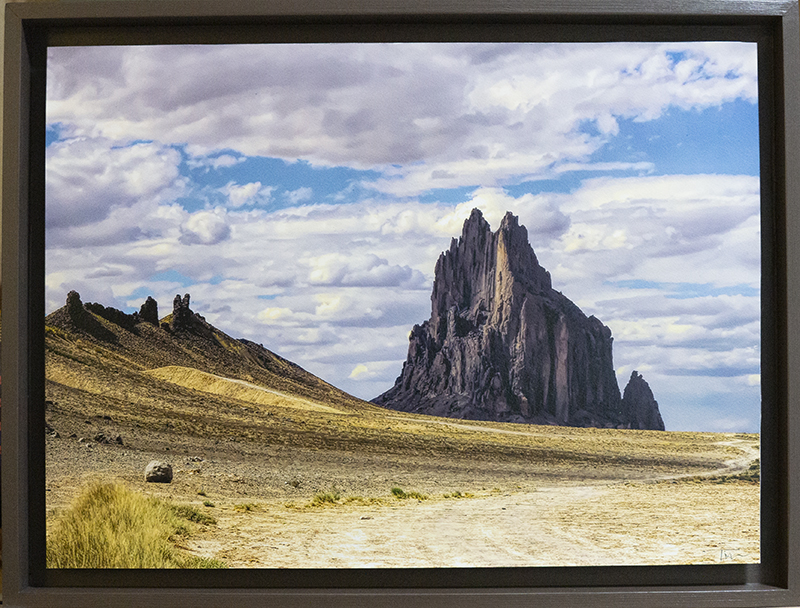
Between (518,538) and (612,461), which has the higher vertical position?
(612,461)

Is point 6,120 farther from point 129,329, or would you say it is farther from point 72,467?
point 72,467

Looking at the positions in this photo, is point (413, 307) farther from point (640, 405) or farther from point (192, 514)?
point (192, 514)

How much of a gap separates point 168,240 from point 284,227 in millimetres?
504

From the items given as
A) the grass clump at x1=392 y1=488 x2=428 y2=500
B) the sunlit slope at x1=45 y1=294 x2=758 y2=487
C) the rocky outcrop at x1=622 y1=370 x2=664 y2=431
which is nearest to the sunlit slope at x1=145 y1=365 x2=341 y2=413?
the sunlit slope at x1=45 y1=294 x2=758 y2=487

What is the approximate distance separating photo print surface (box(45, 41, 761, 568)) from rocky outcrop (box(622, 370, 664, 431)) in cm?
1

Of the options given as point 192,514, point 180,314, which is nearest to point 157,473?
point 192,514

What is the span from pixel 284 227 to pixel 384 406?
0.89 metres

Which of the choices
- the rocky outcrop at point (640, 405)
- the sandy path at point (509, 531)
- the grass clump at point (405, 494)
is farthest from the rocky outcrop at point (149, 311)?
the rocky outcrop at point (640, 405)

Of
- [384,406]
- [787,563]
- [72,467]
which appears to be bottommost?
[787,563]

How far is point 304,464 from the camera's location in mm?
2773

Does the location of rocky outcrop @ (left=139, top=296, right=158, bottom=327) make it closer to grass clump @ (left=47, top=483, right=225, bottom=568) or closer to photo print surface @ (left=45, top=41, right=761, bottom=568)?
photo print surface @ (left=45, top=41, right=761, bottom=568)

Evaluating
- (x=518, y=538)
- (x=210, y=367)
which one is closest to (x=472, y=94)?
(x=210, y=367)

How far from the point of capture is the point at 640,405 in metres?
2.74

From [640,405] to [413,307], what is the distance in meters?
1.05
